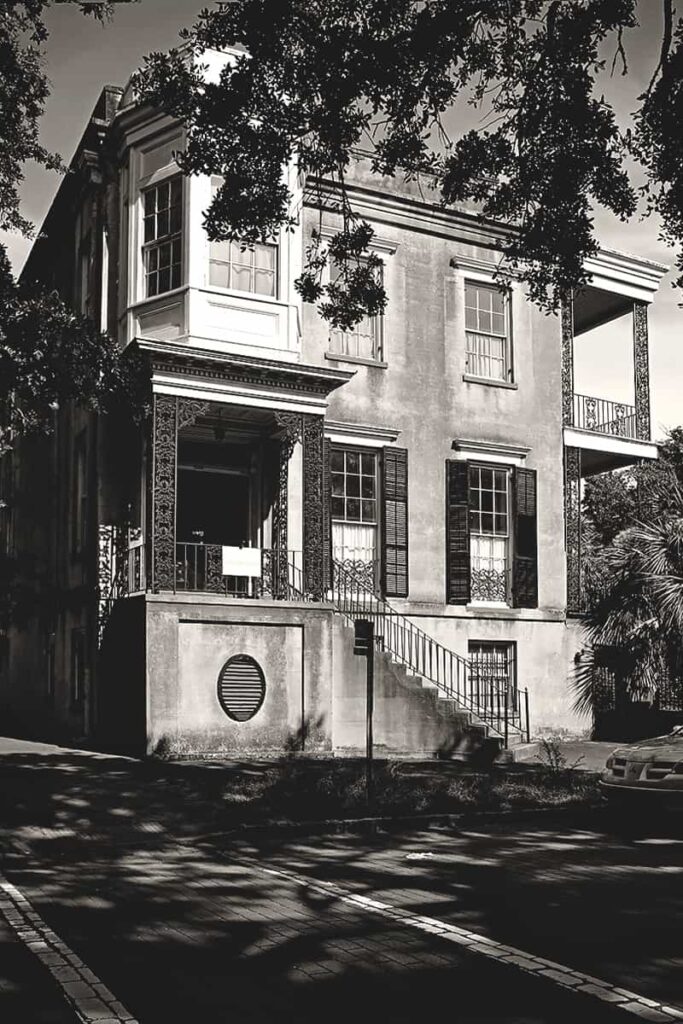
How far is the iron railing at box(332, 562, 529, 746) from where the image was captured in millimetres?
21172

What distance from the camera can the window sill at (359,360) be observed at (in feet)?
71.2

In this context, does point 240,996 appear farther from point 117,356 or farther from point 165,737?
point 117,356

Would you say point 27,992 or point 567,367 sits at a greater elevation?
point 567,367

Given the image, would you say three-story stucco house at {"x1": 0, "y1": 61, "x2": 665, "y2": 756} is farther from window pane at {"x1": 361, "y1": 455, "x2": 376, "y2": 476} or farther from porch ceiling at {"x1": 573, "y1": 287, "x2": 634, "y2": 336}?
porch ceiling at {"x1": 573, "y1": 287, "x2": 634, "y2": 336}

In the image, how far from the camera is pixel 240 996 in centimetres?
596

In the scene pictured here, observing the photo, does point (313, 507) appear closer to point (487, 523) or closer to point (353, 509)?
point (353, 509)

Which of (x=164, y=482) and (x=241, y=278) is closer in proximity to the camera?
(x=164, y=482)

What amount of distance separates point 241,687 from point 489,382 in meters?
8.57

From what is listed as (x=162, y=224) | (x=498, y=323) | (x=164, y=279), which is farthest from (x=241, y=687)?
(x=498, y=323)

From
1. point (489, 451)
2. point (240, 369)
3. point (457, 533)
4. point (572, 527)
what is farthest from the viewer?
point (572, 527)

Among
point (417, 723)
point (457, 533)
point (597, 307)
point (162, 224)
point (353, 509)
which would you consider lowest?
point (417, 723)

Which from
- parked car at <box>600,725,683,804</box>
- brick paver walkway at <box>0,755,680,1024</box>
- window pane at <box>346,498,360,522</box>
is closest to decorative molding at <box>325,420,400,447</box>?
window pane at <box>346,498,360,522</box>

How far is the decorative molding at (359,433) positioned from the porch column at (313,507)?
4.46 feet

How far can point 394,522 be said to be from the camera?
72.3ft
